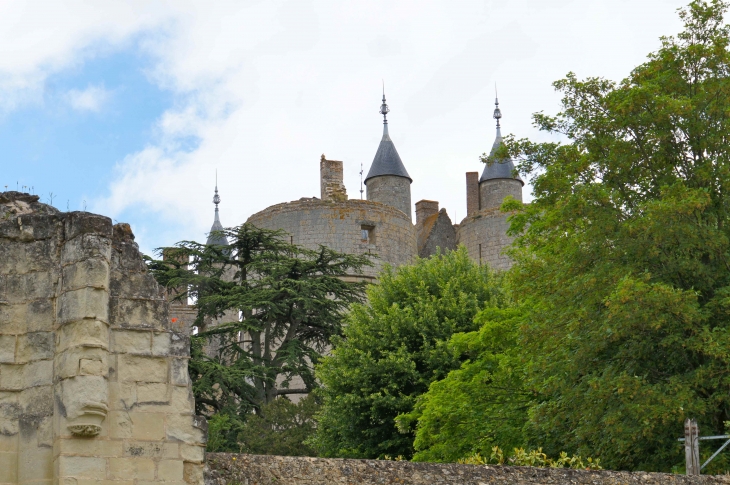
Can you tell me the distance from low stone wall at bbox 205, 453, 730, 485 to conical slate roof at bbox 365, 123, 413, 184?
102 ft

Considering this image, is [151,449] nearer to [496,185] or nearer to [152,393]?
[152,393]

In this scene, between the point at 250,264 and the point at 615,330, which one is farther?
the point at 250,264

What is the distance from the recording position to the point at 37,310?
7.57 metres

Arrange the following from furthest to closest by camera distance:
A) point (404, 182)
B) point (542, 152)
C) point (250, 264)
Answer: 1. point (404, 182)
2. point (250, 264)
3. point (542, 152)

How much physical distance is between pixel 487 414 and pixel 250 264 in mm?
13160

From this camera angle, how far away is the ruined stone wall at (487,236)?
3806 centimetres

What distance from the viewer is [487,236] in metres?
38.6

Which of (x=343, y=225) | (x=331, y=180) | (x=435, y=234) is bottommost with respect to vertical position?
(x=343, y=225)

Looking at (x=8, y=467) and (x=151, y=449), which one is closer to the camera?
(x=8, y=467)

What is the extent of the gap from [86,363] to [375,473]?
2526 millimetres

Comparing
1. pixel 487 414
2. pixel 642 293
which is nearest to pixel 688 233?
pixel 642 293

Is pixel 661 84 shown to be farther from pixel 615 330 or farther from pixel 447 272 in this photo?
pixel 447 272

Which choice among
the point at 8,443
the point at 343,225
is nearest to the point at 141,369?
Result: the point at 8,443

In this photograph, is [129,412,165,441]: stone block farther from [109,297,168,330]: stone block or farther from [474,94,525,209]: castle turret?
[474,94,525,209]: castle turret
